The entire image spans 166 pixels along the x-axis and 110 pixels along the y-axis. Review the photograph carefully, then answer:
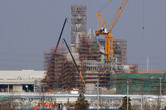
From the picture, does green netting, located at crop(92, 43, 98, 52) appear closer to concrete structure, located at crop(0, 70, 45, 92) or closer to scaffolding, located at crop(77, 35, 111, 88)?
A: scaffolding, located at crop(77, 35, 111, 88)

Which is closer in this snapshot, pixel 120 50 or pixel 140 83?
pixel 140 83

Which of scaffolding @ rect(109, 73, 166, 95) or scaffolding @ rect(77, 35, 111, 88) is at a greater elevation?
scaffolding @ rect(77, 35, 111, 88)

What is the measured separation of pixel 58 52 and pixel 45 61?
484 centimetres

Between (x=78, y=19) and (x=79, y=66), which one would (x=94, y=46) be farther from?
(x=78, y=19)

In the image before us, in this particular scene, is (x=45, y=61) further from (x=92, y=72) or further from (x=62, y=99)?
(x=62, y=99)

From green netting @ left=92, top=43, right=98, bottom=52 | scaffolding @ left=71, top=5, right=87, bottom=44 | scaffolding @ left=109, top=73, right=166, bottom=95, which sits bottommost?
scaffolding @ left=109, top=73, right=166, bottom=95

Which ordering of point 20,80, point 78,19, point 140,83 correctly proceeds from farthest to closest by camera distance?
1. point 78,19
2. point 20,80
3. point 140,83

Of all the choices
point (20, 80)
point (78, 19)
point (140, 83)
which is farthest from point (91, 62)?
point (78, 19)

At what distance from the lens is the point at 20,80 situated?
138 meters

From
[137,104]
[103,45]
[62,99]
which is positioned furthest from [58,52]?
[137,104]

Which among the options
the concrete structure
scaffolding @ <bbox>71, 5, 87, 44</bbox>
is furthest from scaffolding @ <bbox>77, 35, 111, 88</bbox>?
scaffolding @ <bbox>71, 5, 87, 44</bbox>

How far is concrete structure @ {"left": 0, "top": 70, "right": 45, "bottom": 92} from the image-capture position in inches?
5399

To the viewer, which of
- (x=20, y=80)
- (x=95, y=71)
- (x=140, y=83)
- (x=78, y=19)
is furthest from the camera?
(x=78, y=19)

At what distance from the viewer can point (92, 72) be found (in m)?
121
